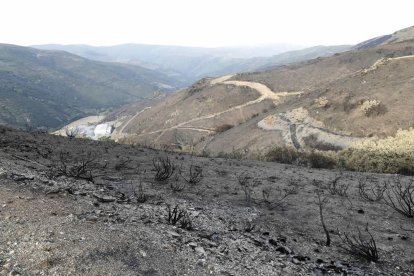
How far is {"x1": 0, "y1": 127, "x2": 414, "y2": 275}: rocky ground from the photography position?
623cm

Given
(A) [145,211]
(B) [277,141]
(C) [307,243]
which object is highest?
(A) [145,211]

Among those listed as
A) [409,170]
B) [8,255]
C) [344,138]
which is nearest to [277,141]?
[344,138]

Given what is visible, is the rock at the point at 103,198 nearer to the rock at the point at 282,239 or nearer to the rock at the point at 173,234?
the rock at the point at 173,234

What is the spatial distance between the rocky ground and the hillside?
2078 centimetres

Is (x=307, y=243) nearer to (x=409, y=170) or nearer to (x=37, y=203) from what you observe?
(x=37, y=203)

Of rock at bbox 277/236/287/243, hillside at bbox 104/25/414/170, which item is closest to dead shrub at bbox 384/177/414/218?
rock at bbox 277/236/287/243

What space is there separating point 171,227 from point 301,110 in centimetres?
4795

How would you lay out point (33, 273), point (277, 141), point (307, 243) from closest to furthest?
point (33, 273), point (307, 243), point (277, 141)

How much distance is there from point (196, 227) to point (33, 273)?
360cm

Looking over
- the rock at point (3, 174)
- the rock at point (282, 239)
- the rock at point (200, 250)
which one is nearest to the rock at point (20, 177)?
the rock at point (3, 174)

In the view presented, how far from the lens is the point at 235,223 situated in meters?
9.08

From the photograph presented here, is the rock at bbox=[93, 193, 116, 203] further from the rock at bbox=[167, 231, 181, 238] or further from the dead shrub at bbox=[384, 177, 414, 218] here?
the dead shrub at bbox=[384, 177, 414, 218]

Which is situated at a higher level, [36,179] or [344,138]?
[36,179]

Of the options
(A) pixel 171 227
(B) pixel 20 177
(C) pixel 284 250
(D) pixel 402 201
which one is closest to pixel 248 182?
(D) pixel 402 201
